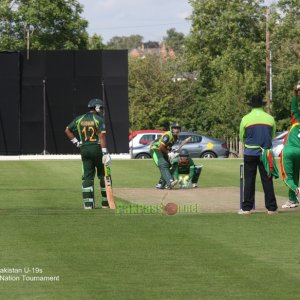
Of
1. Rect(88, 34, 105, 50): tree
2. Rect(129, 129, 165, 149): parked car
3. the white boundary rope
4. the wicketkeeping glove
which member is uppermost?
Rect(88, 34, 105, 50): tree

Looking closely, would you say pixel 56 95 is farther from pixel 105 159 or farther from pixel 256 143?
pixel 256 143

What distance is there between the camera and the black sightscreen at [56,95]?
50188 mm

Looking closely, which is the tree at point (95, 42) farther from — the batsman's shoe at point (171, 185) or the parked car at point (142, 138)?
the batsman's shoe at point (171, 185)

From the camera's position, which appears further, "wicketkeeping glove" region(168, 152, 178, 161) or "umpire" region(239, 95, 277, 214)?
"wicketkeeping glove" region(168, 152, 178, 161)

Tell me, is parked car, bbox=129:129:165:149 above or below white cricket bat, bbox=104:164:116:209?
below

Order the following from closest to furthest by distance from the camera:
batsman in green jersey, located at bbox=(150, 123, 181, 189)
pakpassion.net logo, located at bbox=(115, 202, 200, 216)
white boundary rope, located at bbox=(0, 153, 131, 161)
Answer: pakpassion.net logo, located at bbox=(115, 202, 200, 216), batsman in green jersey, located at bbox=(150, 123, 181, 189), white boundary rope, located at bbox=(0, 153, 131, 161)

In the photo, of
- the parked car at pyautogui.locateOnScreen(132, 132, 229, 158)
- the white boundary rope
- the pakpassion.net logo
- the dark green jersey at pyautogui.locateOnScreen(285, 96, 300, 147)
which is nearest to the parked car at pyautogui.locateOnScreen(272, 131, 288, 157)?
the parked car at pyautogui.locateOnScreen(132, 132, 229, 158)

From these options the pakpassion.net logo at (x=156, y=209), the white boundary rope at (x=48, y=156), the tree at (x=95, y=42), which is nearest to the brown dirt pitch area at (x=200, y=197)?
the pakpassion.net logo at (x=156, y=209)

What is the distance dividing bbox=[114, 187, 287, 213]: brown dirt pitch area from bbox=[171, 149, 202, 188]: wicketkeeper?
1.79ft

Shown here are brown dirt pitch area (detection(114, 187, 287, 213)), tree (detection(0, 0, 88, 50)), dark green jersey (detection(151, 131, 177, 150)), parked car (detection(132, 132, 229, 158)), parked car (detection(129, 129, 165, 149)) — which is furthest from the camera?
tree (detection(0, 0, 88, 50))

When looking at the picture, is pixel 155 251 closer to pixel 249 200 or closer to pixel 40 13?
pixel 249 200

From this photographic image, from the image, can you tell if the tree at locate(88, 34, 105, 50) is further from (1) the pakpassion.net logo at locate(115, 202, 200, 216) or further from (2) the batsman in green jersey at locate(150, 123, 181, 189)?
(1) the pakpassion.net logo at locate(115, 202, 200, 216)

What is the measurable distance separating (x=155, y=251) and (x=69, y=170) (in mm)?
22550

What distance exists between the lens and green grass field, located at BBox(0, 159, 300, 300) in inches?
403
